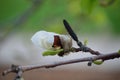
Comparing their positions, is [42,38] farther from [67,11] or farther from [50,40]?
[67,11]

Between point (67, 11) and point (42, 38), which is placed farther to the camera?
point (67, 11)

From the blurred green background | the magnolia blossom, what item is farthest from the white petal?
the blurred green background

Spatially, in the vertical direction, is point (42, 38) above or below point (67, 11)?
below

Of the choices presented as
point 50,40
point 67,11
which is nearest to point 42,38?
point 50,40

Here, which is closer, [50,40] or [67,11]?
[50,40]

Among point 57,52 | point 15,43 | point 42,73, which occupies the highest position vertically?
point 15,43

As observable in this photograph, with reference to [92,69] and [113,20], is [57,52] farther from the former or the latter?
[92,69]

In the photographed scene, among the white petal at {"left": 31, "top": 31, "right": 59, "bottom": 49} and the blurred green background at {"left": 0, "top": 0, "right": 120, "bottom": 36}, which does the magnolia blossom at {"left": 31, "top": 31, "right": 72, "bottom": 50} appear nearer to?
the white petal at {"left": 31, "top": 31, "right": 59, "bottom": 49}

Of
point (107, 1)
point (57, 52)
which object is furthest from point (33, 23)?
point (57, 52)
